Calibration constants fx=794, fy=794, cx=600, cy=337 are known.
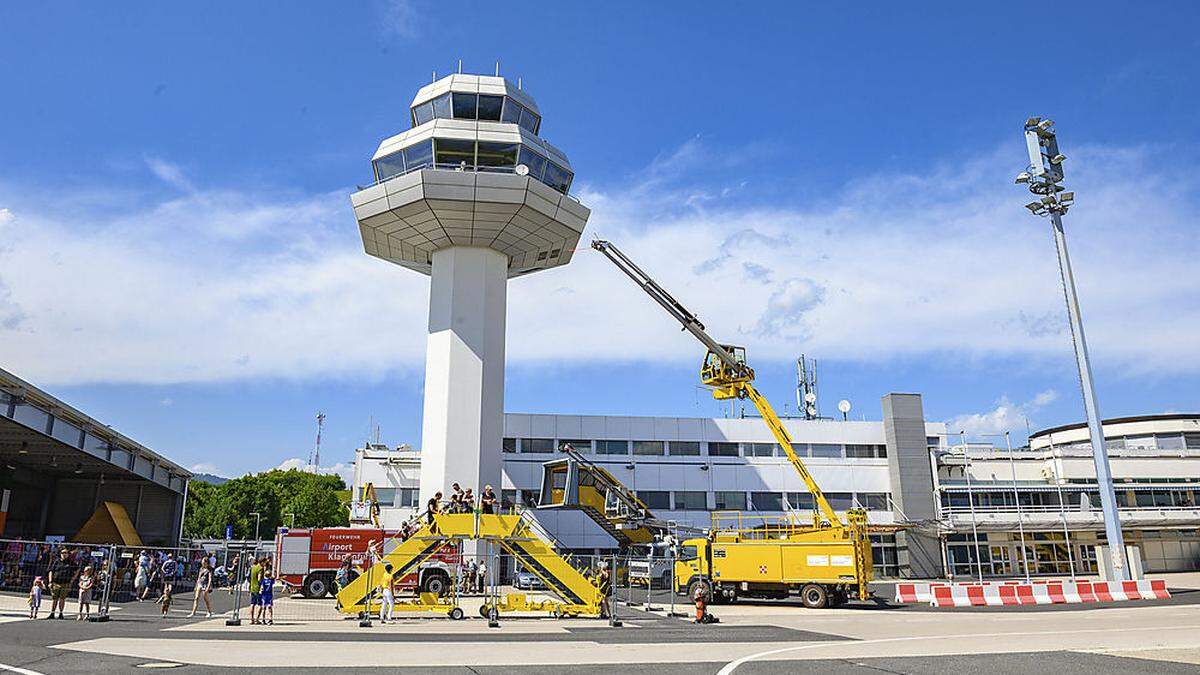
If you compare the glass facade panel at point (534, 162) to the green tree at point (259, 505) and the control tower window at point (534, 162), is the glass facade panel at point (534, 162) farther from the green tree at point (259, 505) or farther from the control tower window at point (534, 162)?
the green tree at point (259, 505)

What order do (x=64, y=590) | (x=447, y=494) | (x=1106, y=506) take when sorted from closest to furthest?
(x=64, y=590)
(x=1106, y=506)
(x=447, y=494)

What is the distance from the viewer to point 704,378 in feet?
137

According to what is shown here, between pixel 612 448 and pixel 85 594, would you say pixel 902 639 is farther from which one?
pixel 612 448

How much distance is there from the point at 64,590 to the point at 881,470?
44.6 m

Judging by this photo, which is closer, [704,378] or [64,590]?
[64,590]

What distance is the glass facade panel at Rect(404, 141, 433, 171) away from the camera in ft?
135

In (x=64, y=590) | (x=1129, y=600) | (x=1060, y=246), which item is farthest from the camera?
(x=1060, y=246)

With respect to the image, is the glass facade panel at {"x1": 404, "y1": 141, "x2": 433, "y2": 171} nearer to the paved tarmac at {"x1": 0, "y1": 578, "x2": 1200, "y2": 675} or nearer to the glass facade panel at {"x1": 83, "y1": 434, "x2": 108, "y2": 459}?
the glass facade panel at {"x1": 83, "y1": 434, "x2": 108, "y2": 459}

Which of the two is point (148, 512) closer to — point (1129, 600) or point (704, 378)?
point (704, 378)

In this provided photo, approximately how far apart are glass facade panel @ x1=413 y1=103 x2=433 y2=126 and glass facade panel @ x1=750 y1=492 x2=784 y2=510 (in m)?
30.0

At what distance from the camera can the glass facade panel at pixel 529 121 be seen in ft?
145

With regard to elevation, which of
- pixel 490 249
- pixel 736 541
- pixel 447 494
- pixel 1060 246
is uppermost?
pixel 490 249

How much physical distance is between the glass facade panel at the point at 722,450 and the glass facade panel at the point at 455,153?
76.7ft

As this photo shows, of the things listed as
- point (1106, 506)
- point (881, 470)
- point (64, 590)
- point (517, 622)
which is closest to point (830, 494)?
point (881, 470)
